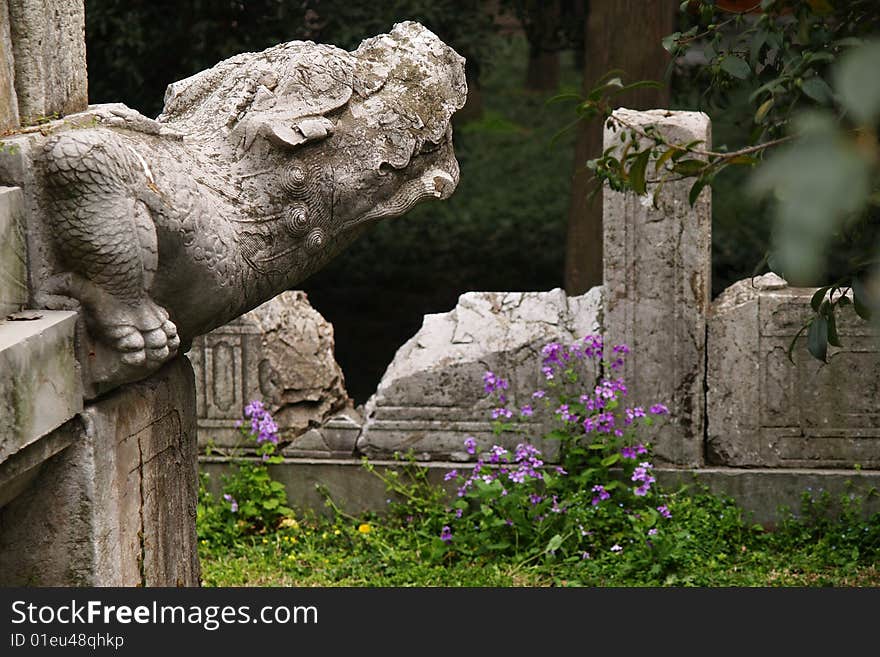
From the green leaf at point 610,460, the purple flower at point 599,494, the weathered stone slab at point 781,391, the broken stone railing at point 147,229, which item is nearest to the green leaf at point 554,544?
the purple flower at point 599,494

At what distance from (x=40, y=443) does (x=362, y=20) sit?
5479mm

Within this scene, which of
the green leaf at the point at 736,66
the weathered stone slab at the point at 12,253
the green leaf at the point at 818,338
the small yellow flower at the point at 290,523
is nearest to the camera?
the weathered stone slab at the point at 12,253

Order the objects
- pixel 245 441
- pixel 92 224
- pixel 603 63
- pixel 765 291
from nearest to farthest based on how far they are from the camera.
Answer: pixel 92 224 < pixel 765 291 < pixel 245 441 < pixel 603 63

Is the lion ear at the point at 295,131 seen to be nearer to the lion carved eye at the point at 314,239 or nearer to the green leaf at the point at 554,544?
the lion carved eye at the point at 314,239

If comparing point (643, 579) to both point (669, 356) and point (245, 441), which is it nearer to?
point (669, 356)

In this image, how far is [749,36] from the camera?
3.00 meters

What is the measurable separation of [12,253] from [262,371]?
3410 mm

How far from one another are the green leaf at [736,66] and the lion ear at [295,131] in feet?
3.43

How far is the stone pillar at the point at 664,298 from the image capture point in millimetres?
5020

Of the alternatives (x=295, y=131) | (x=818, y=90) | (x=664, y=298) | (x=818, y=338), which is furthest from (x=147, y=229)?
(x=664, y=298)

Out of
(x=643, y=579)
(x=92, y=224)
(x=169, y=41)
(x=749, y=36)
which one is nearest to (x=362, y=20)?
(x=169, y=41)

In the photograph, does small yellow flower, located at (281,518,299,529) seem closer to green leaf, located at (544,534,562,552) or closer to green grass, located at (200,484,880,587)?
green grass, located at (200,484,880,587)

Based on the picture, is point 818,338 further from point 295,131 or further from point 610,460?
point 610,460

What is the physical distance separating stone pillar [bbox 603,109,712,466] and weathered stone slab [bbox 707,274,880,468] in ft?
0.31
